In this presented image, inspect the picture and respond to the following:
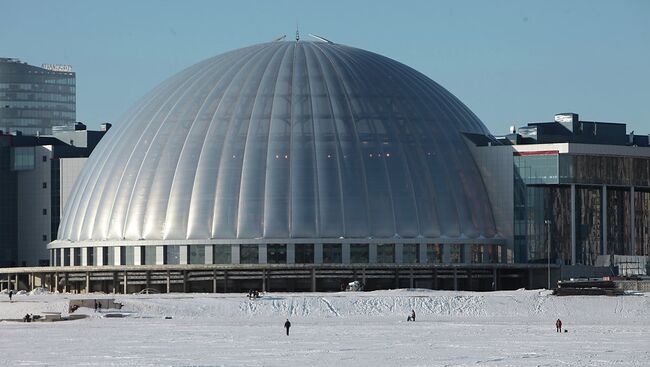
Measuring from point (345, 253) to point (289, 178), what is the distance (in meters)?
7.33

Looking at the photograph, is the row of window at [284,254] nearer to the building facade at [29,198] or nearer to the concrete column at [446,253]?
the concrete column at [446,253]

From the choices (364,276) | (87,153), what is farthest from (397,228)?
(87,153)

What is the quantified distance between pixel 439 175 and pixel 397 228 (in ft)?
21.5

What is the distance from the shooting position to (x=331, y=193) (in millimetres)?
138500

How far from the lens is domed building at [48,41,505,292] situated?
453ft

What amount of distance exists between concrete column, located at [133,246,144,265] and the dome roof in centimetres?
136

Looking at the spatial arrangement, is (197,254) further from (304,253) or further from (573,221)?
(573,221)

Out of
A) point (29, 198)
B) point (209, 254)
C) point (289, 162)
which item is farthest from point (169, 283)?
point (29, 198)

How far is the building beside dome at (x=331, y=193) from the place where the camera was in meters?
138

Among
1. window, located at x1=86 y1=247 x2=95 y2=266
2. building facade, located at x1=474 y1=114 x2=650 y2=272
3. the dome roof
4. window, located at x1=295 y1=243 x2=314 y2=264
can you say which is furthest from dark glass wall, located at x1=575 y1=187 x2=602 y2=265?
window, located at x1=86 y1=247 x2=95 y2=266

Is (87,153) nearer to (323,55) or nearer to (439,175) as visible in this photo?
(323,55)

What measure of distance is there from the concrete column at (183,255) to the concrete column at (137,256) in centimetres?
331

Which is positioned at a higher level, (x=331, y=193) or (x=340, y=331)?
(x=331, y=193)

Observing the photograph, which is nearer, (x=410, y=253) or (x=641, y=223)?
(x=410, y=253)
